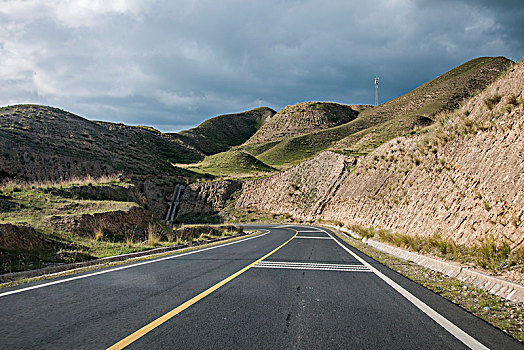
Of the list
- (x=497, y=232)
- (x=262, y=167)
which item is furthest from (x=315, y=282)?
(x=262, y=167)

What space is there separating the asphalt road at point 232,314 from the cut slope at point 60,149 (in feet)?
99.6

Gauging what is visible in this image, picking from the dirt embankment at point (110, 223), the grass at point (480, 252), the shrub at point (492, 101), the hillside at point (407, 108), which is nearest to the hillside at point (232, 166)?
the hillside at point (407, 108)

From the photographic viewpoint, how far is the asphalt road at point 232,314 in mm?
3594

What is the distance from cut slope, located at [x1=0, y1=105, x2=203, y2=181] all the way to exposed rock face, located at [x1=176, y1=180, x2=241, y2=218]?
815 centimetres

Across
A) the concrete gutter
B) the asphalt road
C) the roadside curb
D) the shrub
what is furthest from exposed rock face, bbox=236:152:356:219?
the asphalt road

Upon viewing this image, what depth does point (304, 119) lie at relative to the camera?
140 metres

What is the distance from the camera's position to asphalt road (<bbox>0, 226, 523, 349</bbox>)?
359 cm

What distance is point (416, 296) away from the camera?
576cm

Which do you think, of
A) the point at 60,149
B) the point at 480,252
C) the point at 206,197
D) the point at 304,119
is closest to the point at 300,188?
the point at 206,197

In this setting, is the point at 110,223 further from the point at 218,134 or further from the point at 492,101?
the point at 218,134

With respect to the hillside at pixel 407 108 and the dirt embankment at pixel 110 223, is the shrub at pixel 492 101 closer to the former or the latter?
the dirt embankment at pixel 110 223

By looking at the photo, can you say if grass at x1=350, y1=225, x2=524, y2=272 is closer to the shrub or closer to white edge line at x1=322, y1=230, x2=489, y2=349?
white edge line at x1=322, y1=230, x2=489, y2=349

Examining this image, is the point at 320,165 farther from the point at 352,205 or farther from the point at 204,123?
the point at 204,123

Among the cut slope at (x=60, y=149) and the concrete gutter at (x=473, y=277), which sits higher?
the cut slope at (x=60, y=149)
